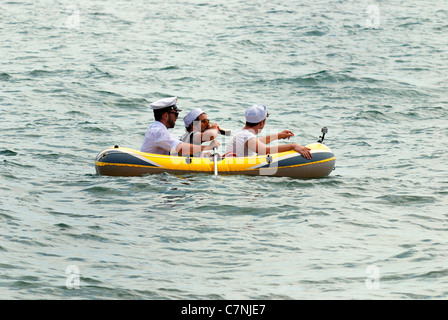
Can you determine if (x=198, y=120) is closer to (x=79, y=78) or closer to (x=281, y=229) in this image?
(x=281, y=229)

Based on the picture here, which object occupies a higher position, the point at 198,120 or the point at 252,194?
the point at 198,120

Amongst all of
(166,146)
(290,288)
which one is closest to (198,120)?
(166,146)

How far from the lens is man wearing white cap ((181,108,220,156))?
33.7 ft

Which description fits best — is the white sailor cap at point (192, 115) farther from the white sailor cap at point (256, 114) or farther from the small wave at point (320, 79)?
the small wave at point (320, 79)

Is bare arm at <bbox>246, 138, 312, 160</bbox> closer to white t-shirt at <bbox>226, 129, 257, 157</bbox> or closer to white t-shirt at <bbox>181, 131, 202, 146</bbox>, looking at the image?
white t-shirt at <bbox>226, 129, 257, 157</bbox>

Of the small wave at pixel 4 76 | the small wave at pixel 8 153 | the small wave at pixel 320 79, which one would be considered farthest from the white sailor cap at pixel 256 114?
the small wave at pixel 4 76

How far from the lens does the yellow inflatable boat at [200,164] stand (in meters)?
10.3

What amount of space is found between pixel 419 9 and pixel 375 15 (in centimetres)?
232

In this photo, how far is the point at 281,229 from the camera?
8391 millimetres

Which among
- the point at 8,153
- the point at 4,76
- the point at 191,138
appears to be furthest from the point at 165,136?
the point at 4,76

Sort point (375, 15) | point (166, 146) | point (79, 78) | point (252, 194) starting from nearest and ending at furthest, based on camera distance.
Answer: point (252, 194), point (166, 146), point (79, 78), point (375, 15)

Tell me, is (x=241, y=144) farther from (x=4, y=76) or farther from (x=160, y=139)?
(x=4, y=76)

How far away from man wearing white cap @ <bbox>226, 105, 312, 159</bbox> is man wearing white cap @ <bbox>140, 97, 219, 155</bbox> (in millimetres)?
330

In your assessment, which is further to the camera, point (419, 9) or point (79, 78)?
point (419, 9)
